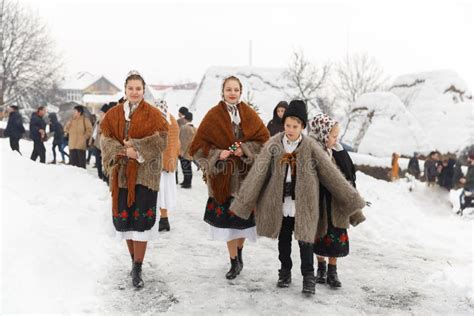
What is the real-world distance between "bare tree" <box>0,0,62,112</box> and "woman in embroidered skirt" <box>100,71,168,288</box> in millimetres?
33367

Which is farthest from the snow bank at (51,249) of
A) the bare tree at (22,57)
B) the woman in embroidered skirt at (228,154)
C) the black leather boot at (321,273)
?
the bare tree at (22,57)

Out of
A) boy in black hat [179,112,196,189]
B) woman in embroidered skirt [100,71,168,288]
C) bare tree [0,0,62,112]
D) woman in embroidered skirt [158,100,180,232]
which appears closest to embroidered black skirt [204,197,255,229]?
woman in embroidered skirt [100,71,168,288]

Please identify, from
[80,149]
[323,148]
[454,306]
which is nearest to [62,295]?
[323,148]

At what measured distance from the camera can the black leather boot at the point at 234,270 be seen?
5.27 m

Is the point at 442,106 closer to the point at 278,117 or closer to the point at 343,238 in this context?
the point at 278,117

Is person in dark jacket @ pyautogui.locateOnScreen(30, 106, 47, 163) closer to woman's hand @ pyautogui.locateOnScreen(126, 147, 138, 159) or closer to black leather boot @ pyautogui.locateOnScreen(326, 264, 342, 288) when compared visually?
woman's hand @ pyautogui.locateOnScreen(126, 147, 138, 159)

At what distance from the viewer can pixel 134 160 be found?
4.77 metres

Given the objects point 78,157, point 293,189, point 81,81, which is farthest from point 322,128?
point 81,81

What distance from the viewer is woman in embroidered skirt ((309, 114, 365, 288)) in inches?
191

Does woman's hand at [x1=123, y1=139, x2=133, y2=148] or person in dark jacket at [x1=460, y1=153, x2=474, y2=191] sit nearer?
woman's hand at [x1=123, y1=139, x2=133, y2=148]

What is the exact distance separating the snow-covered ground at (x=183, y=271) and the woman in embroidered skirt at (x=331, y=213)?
436 millimetres

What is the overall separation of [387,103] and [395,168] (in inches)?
234

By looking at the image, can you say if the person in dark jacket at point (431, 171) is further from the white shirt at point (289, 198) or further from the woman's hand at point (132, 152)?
the woman's hand at point (132, 152)

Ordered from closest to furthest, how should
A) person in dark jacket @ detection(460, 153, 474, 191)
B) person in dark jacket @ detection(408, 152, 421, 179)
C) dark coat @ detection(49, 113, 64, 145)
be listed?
person in dark jacket @ detection(460, 153, 474, 191) → dark coat @ detection(49, 113, 64, 145) → person in dark jacket @ detection(408, 152, 421, 179)
